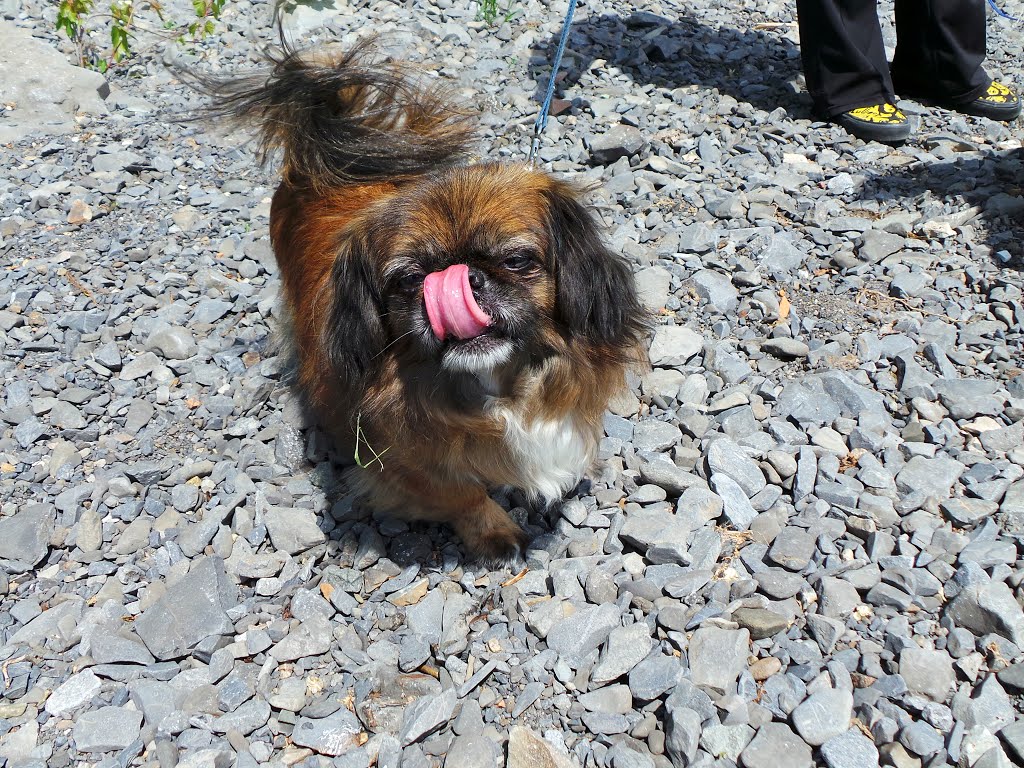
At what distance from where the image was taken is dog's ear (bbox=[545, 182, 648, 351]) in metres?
2.27

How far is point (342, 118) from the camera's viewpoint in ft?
9.76

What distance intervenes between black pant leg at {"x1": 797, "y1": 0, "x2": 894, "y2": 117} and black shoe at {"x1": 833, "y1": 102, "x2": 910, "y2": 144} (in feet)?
0.14

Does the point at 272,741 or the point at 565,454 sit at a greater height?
the point at 565,454

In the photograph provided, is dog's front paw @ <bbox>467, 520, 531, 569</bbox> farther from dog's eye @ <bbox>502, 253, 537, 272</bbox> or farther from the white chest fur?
dog's eye @ <bbox>502, 253, 537, 272</bbox>

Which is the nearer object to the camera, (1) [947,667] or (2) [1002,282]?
(1) [947,667]

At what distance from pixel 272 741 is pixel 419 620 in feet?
1.71

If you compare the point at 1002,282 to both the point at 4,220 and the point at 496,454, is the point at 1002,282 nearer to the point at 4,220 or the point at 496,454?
the point at 496,454

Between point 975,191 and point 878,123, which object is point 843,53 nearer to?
point 878,123

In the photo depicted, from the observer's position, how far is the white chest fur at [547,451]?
8.02ft

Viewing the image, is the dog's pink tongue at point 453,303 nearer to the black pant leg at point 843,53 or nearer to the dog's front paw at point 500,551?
the dog's front paw at point 500,551

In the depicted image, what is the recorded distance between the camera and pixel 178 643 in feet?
7.93

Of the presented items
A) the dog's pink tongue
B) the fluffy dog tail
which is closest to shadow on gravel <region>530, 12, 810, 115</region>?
the fluffy dog tail

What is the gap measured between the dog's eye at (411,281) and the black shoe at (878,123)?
10.8ft

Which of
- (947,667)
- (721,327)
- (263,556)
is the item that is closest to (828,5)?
(721,327)
